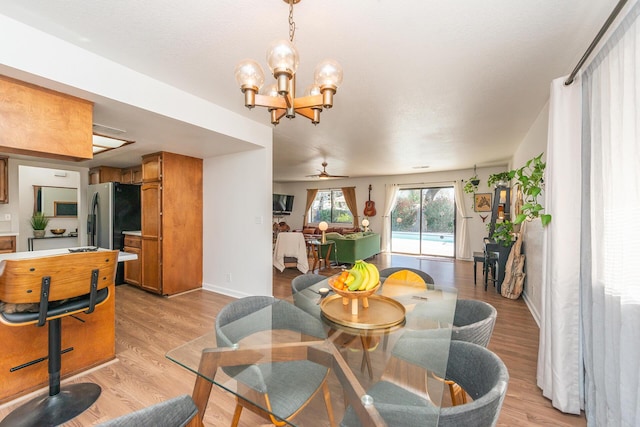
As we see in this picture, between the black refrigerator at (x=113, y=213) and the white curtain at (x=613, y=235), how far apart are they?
224 inches

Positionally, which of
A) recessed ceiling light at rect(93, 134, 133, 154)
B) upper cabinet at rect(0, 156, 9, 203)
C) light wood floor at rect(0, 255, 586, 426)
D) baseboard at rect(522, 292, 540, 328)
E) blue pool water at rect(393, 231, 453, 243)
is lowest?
light wood floor at rect(0, 255, 586, 426)

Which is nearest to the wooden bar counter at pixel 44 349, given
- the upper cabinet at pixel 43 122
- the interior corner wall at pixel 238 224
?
the upper cabinet at pixel 43 122

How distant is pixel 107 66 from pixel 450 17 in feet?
8.09

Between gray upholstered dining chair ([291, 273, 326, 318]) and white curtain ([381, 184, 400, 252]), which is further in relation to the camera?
white curtain ([381, 184, 400, 252])

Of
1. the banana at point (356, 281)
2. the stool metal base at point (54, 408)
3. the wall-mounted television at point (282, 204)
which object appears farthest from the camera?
the wall-mounted television at point (282, 204)

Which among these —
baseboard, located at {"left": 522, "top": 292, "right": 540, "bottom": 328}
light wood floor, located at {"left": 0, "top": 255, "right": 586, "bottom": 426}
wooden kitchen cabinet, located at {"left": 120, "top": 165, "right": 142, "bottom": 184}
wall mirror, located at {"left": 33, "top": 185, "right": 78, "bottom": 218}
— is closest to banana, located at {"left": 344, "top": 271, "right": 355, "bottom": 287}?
light wood floor, located at {"left": 0, "top": 255, "right": 586, "bottom": 426}

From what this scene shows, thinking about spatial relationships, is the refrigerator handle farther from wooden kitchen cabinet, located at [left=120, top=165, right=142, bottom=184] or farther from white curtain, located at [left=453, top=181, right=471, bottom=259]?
white curtain, located at [left=453, top=181, right=471, bottom=259]

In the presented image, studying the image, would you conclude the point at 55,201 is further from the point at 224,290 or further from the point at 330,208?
the point at 330,208

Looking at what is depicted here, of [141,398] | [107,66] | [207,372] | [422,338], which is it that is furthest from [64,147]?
[422,338]

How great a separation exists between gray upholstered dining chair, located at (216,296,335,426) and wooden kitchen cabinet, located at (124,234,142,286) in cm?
351

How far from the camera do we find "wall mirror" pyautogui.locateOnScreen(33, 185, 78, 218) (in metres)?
5.00

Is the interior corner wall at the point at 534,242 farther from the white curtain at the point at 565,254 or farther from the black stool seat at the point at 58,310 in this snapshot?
the black stool seat at the point at 58,310

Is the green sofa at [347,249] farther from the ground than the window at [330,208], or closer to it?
closer to it

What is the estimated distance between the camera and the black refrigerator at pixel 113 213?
426cm
